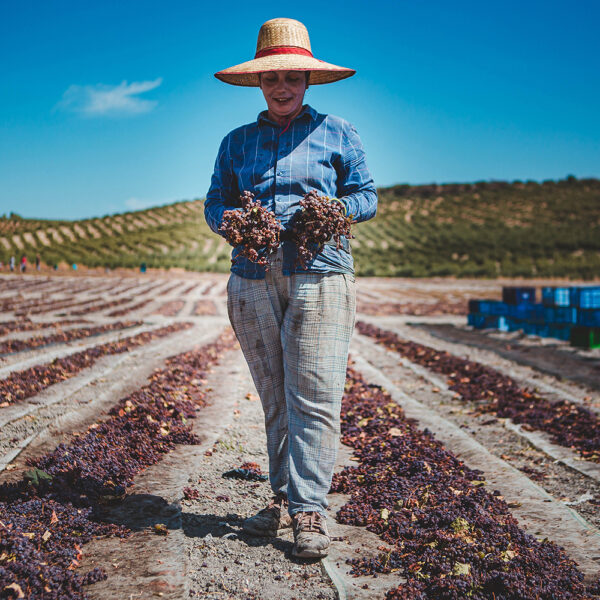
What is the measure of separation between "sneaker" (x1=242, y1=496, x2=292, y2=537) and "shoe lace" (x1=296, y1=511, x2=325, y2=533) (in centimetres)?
26

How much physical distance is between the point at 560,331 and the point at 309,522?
973cm

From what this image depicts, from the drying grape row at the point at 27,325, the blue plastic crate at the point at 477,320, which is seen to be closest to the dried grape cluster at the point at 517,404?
the blue plastic crate at the point at 477,320

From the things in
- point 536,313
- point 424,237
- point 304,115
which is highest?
point 424,237

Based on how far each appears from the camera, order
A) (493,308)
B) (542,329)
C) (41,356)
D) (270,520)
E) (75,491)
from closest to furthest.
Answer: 1. (270,520)
2. (75,491)
3. (41,356)
4. (542,329)
5. (493,308)

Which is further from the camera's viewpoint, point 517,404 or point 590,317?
point 590,317

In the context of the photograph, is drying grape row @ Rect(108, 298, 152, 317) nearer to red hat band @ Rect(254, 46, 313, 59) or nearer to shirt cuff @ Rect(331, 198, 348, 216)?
red hat band @ Rect(254, 46, 313, 59)

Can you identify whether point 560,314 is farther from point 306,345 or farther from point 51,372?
point 306,345

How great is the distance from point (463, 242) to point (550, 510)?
54600mm

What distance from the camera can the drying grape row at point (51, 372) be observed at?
589 centimetres

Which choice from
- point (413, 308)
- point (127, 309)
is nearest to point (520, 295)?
point (413, 308)

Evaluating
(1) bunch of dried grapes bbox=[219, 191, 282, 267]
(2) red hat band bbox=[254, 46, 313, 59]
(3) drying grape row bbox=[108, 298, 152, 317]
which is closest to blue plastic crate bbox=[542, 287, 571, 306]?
(2) red hat band bbox=[254, 46, 313, 59]

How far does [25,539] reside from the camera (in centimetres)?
250

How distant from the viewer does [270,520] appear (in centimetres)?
286

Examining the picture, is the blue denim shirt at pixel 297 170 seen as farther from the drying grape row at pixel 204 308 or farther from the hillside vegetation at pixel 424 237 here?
the hillside vegetation at pixel 424 237
